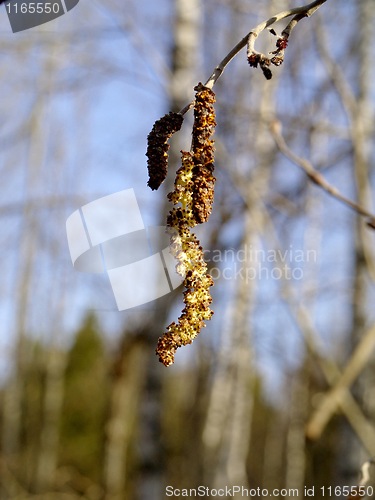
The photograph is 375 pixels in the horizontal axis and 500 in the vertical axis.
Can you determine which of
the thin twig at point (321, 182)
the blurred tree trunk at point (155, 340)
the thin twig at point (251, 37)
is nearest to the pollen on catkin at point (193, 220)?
the thin twig at point (251, 37)

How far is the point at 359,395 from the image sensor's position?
17.4ft

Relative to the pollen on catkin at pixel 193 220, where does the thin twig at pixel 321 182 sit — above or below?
above

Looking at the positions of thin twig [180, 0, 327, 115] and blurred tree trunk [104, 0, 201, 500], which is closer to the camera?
thin twig [180, 0, 327, 115]

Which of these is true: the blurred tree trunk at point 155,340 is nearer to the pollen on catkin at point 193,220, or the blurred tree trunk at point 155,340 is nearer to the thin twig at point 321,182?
the thin twig at point 321,182

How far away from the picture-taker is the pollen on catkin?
2.43ft

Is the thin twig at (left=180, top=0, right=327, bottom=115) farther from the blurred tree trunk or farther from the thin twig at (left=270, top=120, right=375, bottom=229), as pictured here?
the blurred tree trunk

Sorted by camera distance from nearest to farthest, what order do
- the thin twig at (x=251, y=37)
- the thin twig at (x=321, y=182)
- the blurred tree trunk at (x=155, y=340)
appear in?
1. the thin twig at (x=251, y=37)
2. the thin twig at (x=321, y=182)
3. the blurred tree trunk at (x=155, y=340)

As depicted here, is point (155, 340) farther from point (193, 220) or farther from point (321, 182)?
point (193, 220)

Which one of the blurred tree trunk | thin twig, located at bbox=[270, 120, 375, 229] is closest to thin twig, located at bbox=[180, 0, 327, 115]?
thin twig, located at bbox=[270, 120, 375, 229]

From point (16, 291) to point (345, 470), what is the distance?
10.8 m

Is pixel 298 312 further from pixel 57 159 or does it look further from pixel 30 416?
pixel 30 416

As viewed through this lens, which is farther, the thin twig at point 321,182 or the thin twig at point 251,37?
the thin twig at point 321,182

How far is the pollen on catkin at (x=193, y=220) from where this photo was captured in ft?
2.43

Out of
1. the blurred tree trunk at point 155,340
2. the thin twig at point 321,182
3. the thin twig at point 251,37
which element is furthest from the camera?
the blurred tree trunk at point 155,340
